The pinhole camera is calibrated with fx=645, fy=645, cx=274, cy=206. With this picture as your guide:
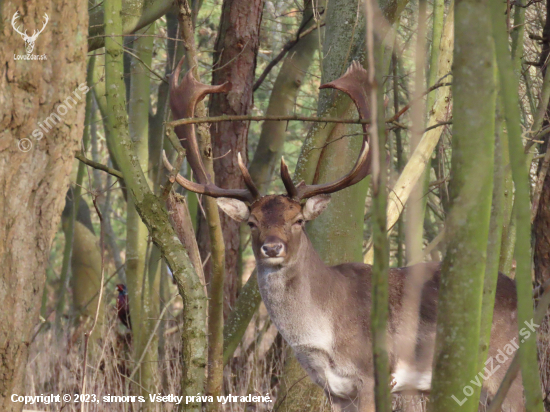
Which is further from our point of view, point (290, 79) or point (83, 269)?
point (83, 269)

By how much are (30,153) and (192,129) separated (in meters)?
2.03

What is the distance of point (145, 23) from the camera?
5398mm

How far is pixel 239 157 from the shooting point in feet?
14.2

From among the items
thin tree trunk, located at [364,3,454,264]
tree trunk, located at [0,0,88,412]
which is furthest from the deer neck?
tree trunk, located at [0,0,88,412]

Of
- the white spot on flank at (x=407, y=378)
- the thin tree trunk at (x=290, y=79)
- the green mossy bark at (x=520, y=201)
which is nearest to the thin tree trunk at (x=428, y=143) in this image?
the white spot on flank at (x=407, y=378)

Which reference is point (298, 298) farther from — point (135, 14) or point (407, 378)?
point (135, 14)

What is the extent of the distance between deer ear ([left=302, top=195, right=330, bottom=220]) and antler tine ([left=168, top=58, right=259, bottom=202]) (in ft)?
1.25

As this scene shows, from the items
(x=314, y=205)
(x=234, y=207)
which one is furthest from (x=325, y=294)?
(x=234, y=207)

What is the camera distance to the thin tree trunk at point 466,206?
5.81 feet

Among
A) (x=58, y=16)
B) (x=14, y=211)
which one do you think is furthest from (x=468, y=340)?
(x=58, y=16)

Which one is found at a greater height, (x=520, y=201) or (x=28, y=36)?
(x=28, y=36)

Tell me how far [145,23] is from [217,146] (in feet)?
8.05

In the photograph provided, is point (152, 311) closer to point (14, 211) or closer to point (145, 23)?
point (145, 23)

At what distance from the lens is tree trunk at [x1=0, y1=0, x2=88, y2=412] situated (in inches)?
97.7
